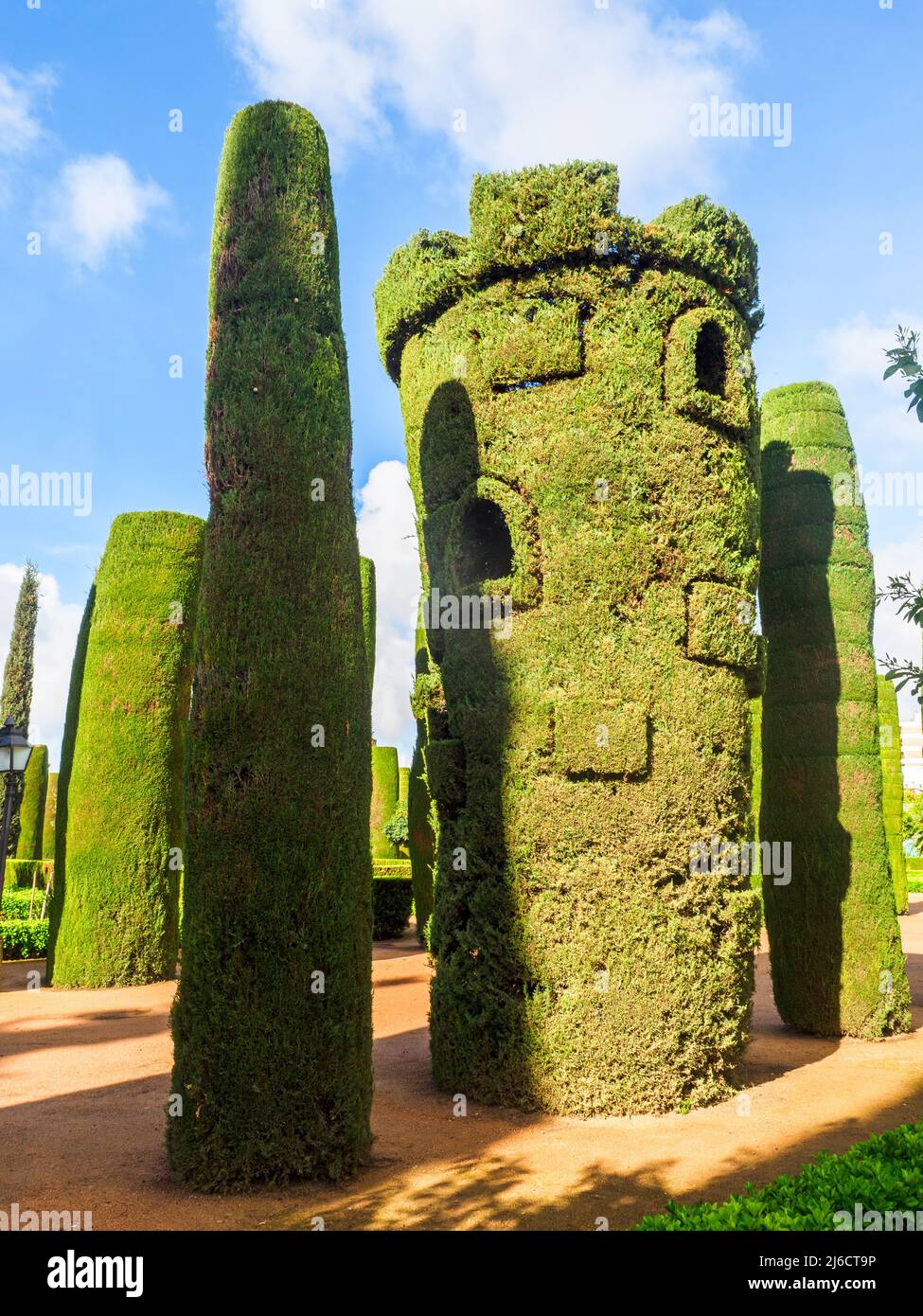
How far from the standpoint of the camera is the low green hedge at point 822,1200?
12.8 feet

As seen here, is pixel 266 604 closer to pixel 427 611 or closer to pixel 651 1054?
pixel 427 611

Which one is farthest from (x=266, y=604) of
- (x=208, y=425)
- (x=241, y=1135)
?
(x=241, y=1135)

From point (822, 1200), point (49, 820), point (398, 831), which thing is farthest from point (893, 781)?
point (49, 820)

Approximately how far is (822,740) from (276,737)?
21.9ft

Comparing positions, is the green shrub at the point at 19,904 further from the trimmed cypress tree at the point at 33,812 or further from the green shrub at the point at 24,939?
the trimmed cypress tree at the point at 33,812

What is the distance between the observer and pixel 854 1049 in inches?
366

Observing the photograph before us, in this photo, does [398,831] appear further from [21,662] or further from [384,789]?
[21,662]

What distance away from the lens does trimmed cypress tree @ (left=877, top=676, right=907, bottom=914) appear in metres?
20.5

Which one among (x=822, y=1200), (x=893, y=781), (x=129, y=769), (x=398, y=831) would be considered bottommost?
(x=398, y=831)

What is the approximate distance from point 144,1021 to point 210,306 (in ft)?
26.4

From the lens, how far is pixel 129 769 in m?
13.1

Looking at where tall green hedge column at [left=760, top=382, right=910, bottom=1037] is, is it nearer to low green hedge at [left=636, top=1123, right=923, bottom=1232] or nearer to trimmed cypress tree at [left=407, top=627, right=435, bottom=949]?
low green hedge at [left=636, top=1123, right=923, bottom=1232]

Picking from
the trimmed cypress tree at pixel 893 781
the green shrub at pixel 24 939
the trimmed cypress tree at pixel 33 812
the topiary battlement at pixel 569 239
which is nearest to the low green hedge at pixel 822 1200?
the topiary battlement at pixel 569 239
